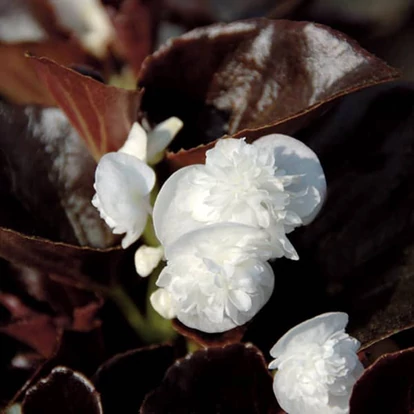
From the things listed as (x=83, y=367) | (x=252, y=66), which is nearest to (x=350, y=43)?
(x=252, y=66)

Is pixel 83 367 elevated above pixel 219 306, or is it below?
below

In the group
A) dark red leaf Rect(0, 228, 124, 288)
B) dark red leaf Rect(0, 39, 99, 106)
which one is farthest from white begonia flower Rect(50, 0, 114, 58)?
dark red leaf Rect(0, 228, 124, 288)

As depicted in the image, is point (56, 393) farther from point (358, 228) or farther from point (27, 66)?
point (27, 66)

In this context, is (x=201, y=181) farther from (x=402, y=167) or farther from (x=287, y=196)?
(x=402, y=167)

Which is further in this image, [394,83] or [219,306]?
[394,83]

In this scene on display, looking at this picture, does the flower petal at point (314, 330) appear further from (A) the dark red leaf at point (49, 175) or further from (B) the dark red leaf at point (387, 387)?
(A) the dark red leaf at point (49, 175)

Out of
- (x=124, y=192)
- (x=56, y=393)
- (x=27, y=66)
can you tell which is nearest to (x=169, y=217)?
(x=124, y=192)

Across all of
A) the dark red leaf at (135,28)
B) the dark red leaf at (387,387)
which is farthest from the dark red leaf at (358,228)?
the dark red leaf at (135,28)
